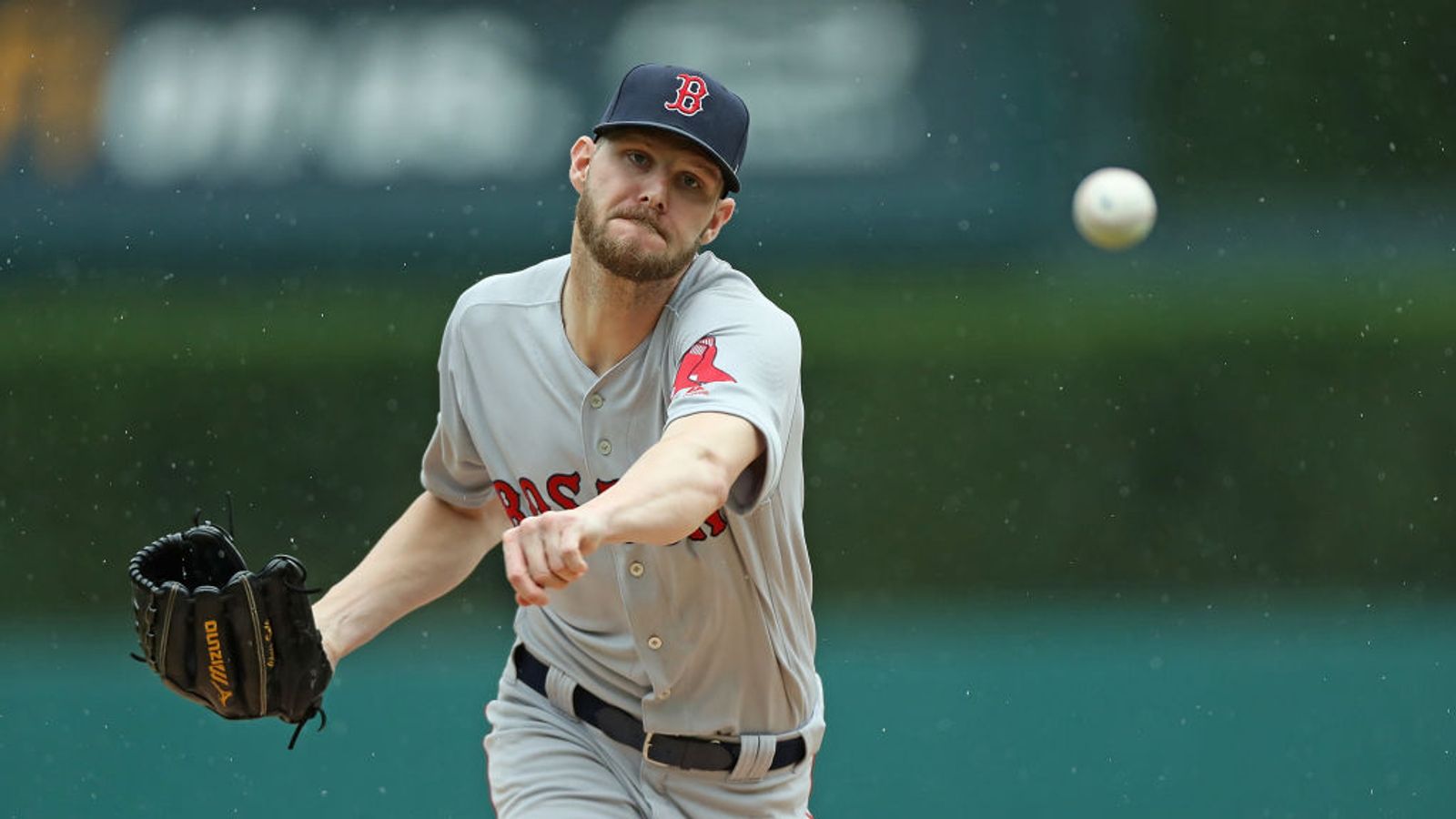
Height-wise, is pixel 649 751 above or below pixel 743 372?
below

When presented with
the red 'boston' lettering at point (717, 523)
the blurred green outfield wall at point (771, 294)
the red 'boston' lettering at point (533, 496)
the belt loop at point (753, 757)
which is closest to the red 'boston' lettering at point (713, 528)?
the red 'boston' lettering at point (717, 523)

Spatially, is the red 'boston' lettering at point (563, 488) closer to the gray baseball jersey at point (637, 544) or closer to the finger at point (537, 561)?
the gray baseball jersey at point (637, 544)

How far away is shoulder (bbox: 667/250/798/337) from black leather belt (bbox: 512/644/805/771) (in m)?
0.69

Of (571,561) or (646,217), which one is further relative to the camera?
(646,217)

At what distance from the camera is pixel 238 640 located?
3139 mm

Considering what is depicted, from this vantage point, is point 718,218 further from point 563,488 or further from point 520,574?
point 520,574

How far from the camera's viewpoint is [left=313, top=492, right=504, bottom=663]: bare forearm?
11.1 ft

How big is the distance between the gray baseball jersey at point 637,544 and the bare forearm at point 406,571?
0.57ft

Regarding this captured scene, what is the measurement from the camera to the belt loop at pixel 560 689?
11.1 ft

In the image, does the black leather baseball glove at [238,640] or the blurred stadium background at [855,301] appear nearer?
the black leather baseball glove at [238,640]

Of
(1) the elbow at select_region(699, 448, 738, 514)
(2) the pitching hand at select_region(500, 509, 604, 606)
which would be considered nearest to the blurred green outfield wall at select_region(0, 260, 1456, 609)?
(1) the elbow at select_region(699, 448, 738, 514)

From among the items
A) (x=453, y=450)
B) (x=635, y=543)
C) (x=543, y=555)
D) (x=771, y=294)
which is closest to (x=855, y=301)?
(x=771, y=294)

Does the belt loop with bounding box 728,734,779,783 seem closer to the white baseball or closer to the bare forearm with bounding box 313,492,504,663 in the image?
the bare forearm with bounding box 313,492,504,663

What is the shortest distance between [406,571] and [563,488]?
42 centimetres
